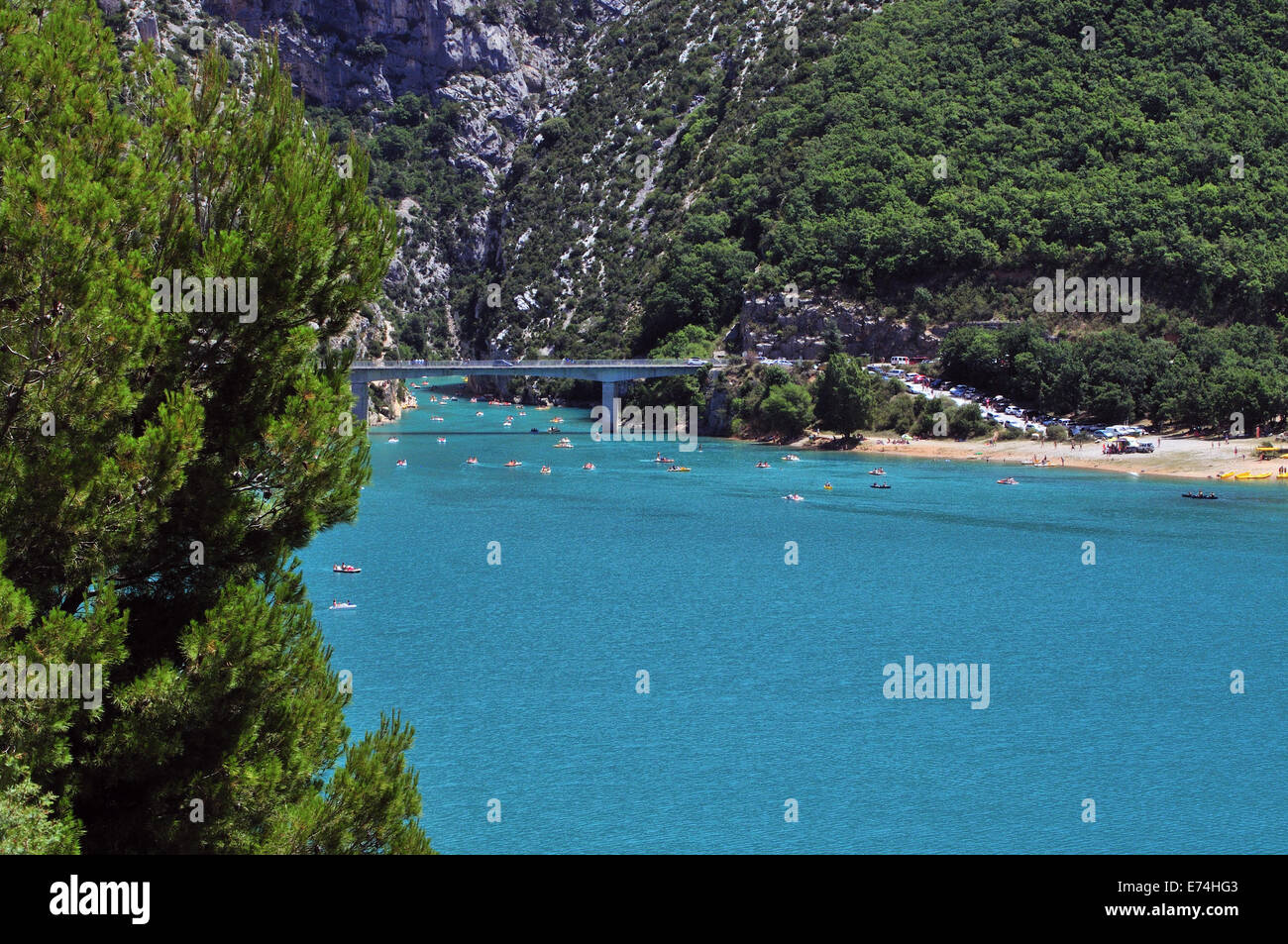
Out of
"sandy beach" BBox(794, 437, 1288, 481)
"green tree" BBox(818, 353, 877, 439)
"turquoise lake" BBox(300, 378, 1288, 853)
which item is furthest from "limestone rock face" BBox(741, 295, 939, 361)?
"turquoise lake" BBox(300, 378, 1288, 853)

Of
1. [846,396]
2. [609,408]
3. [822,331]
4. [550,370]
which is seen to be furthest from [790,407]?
[550,370]

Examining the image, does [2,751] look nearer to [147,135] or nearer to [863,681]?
[147,135]

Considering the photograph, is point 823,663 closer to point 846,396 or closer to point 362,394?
point 846,396

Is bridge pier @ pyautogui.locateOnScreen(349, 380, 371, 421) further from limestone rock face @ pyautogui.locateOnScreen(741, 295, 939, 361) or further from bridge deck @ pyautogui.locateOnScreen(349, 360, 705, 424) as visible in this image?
limestone rock face @ pyautogui.locateOnScreen(741, 295, 939, 361)

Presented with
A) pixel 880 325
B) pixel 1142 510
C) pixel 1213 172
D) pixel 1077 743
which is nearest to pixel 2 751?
pixel 1077 743

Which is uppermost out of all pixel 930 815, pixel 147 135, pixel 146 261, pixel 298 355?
pixel 147 135

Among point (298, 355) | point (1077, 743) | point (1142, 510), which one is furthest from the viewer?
point (1142, 510)
